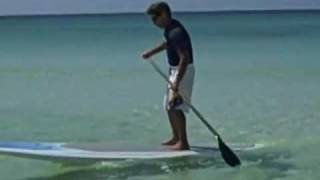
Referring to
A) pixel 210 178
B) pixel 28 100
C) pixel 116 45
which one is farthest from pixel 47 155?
pixel 116 45

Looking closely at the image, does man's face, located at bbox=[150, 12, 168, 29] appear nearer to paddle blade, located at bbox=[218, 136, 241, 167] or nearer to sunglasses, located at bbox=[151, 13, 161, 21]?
sunglasses, located at bbox=[151, 13, 161, 21]

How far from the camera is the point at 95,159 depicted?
9.66m

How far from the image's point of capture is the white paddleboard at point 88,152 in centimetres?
960

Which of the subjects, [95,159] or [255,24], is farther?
[255,24]

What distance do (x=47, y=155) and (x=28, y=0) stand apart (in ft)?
168

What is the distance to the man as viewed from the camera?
31.0 feet

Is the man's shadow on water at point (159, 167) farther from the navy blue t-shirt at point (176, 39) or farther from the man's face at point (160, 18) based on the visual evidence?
the man's face at point (160, 18)

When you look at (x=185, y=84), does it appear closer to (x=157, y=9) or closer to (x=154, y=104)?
(x=157, y=9)

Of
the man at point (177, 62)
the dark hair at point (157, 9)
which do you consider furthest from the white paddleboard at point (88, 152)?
the dark hair at point (157, 9)

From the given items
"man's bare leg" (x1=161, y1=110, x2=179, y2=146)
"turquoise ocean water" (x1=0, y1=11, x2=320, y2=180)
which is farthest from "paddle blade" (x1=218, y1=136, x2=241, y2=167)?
"man's bare leg" (x1=161, y1=110, x2=179, y2=146)

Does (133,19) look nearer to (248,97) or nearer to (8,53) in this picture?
(8,53)

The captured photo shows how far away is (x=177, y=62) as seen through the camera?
9617 mm

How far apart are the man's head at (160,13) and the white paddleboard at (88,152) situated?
1181 millimetres

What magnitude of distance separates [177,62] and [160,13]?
0.49 meters
